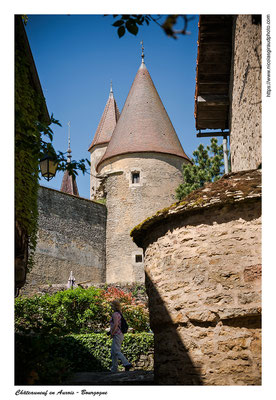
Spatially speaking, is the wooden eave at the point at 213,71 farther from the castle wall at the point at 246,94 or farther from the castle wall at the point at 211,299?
the castle wall at the point at 211,299

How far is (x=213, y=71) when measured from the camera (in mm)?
8016

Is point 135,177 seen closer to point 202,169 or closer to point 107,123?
point 202,169

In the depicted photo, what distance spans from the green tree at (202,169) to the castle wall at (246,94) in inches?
609

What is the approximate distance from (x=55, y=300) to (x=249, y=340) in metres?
8.98

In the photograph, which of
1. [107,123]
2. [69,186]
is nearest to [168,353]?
[107,123]

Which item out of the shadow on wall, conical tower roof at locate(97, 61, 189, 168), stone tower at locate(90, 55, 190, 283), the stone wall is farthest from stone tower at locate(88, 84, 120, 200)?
the stone wall

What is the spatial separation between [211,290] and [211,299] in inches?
3.4

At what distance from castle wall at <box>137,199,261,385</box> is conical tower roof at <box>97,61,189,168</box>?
20938mm

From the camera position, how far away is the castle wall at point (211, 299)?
473cm

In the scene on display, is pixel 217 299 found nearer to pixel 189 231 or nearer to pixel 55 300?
pixel 189 231

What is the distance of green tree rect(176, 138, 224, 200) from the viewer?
2310cm

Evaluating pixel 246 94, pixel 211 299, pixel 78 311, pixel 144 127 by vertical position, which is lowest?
pixel 78 311
